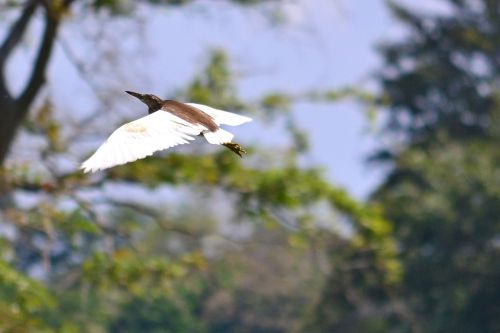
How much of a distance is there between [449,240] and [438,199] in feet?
2.80

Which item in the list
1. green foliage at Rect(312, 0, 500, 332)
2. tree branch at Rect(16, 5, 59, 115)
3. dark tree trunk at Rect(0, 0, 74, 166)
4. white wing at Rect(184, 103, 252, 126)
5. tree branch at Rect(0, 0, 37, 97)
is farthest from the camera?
green foliage at Rect(312, 0, 500, 332)

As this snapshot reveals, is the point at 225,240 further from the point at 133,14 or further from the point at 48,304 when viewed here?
the point at 48,304

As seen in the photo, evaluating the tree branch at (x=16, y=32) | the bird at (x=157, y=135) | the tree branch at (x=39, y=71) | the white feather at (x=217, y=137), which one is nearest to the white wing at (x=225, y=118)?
the bird at (x=157, y=135)

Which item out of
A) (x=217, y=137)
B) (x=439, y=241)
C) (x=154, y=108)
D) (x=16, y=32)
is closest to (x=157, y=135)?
(x=217, y=137)

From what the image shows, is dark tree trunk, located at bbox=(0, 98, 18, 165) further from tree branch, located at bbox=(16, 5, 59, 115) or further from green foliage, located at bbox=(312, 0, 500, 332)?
green foliage, located at bbox=(312, 0, 500, 332)

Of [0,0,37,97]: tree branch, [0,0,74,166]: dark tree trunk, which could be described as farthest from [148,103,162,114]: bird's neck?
[0,0,37,97]: tree branch

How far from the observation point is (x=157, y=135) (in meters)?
5.00

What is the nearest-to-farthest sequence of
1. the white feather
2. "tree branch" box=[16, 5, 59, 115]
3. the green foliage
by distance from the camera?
the white feather < "tree branch" box=[16, 5, 59, 115] < the green foliage

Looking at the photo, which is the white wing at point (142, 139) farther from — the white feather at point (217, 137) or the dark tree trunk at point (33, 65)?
the dark tree trunk at point (33, 65)

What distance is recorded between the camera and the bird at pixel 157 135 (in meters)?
4.88

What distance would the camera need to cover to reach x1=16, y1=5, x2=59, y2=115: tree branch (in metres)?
11.0

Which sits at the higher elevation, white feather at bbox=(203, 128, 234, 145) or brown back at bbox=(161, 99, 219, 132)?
brown back at bbox=(161, 99, 219, 132)

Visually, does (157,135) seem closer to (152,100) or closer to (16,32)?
(152,100)

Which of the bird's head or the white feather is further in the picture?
the bird's head
